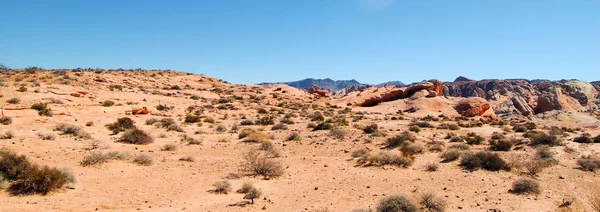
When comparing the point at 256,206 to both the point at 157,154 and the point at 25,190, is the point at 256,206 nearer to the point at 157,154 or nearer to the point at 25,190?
Answer: the point at 25,190

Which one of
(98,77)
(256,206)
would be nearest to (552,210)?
(256,206)

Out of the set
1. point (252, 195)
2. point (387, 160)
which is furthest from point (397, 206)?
point (387, 160)

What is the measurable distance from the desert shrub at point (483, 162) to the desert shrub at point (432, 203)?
4.68 m

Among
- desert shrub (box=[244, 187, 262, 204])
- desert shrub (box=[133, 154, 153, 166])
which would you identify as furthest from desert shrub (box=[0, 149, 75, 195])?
desert shrub (box=[244, 187, 262, 204])

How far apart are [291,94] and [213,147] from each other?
39.6 m

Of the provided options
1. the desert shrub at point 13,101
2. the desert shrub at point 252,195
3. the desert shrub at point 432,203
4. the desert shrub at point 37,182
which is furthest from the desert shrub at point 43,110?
the desert shrub at point 432,203

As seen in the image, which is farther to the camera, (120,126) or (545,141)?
(120,126)

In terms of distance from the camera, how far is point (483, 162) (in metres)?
11.9

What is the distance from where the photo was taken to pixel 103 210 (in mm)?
7418

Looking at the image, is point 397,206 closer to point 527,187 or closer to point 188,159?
point 527,187

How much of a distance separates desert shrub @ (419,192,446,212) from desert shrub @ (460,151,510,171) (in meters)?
4.68

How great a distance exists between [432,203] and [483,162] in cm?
527

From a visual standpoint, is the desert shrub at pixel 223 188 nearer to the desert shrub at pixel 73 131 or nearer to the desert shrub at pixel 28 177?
the desert shrub at pixel 28 177

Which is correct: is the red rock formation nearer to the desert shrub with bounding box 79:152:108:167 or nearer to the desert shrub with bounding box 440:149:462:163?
the desert shrub with bounding box 440:149:462:163
